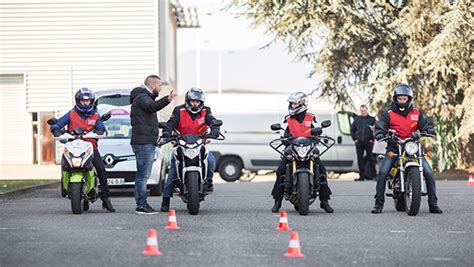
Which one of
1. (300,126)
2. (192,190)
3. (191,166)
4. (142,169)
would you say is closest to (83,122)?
(142,169)

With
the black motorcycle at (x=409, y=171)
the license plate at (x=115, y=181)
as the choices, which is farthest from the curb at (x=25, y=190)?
the black motorcycle at (x=409, y=171)

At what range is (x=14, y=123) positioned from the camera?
44.7m

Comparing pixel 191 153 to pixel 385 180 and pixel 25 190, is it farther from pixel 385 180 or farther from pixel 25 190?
pixel 25 190

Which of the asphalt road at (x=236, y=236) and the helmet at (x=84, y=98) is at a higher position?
the helmet at (x=84, y=98)

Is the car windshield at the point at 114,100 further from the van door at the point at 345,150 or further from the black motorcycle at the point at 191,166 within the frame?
the van door at the point at 345,150

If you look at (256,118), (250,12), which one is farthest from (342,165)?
(250,12)

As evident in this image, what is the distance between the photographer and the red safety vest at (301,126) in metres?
16.3

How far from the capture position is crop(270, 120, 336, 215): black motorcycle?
15.8m

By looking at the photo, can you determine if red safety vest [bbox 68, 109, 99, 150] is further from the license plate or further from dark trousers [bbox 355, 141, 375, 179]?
dark trousers [bbox 355, 141, 375, 179]

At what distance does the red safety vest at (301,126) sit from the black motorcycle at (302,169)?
4.5 inches

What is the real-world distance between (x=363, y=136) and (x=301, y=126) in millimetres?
14299

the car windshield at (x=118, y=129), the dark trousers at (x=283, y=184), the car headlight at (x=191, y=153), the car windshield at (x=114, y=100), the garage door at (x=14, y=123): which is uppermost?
the car windshield at (x=114, y=100)

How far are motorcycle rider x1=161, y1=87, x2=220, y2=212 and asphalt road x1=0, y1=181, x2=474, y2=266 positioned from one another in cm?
54

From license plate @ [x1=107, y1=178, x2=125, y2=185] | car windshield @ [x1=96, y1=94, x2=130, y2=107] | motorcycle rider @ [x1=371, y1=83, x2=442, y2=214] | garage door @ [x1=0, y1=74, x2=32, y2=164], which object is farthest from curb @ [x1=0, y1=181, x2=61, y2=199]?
garage door @ [x1=0, y1=74, x2=32, y2=164]
